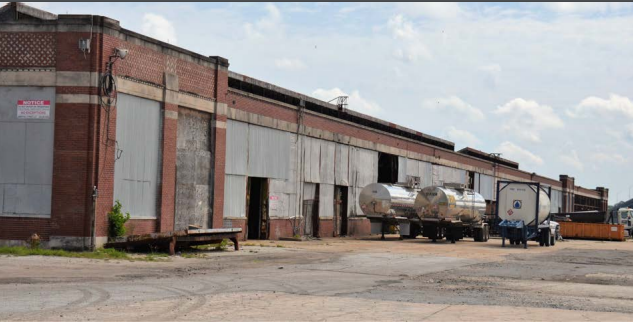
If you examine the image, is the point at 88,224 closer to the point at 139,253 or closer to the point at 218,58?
the point at 139,253

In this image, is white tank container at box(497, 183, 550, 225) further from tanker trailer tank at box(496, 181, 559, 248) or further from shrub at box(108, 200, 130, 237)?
shrub at box(108, 200, 130, 237)

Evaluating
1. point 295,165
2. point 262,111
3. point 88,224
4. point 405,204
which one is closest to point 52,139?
point 88,224

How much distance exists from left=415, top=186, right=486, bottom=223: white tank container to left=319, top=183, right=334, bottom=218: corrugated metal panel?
510cm

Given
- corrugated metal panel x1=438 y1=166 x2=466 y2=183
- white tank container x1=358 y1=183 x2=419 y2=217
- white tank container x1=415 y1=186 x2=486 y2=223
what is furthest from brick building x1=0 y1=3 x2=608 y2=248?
corrugated metal panel x1=438 y1=166 x2=466 y2=183

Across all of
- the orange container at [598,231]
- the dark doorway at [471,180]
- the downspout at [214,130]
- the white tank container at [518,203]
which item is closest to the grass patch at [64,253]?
the downspout at [214,130]

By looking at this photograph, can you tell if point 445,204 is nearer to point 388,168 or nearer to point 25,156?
point 388,168

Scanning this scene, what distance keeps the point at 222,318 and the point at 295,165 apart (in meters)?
28.3

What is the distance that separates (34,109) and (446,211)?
25209 mm

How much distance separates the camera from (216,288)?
16.2 m

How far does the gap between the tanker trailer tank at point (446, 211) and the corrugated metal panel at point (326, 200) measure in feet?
16.7

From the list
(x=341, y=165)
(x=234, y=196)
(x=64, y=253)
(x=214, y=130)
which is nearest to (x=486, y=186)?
(x=341, y=165)

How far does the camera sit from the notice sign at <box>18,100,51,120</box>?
997 inches

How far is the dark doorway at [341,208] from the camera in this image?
151 ft

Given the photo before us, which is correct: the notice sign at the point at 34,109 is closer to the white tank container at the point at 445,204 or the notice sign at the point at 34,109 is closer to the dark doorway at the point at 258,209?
the dark doorway at the point at 258,209
